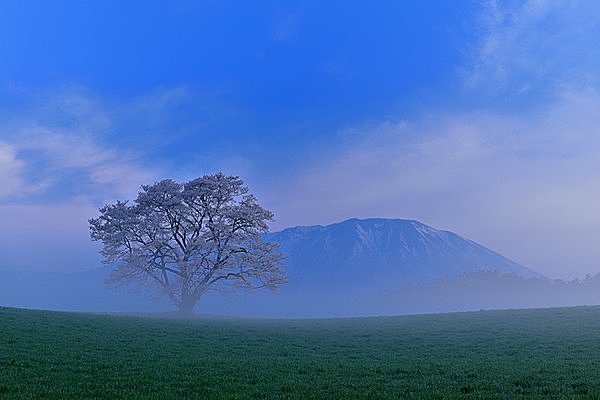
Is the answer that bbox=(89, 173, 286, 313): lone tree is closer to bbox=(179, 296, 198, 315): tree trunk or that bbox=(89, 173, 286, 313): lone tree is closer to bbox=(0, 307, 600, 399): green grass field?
bbox=(179, 296, 198, 315): tree trunk

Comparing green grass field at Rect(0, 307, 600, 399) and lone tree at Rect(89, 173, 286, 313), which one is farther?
lone tree at Rect(89, 173, 286, 313)

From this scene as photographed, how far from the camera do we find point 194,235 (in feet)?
221

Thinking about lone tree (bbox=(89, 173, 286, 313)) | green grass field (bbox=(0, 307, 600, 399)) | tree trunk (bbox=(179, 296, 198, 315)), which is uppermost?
lone tree (bbox=(89, 173, 286, 313))

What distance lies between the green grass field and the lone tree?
26920 millimetres

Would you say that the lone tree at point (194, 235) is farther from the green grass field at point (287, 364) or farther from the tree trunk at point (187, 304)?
the green grass field at point (287, 364)

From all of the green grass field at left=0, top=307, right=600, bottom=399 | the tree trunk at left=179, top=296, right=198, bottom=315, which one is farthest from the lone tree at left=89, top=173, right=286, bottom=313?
the green grass field at left=0, top=307, right=600, bottom=399

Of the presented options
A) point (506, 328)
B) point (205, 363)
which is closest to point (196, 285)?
point (506, 328)

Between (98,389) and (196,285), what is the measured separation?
5572cm

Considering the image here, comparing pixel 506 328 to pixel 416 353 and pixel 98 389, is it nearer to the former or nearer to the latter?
pixel 416 353

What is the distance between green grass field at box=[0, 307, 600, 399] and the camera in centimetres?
1670

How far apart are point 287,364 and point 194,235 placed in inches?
1802

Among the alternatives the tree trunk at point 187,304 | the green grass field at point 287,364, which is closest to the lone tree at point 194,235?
the tree trunk at point 187,304

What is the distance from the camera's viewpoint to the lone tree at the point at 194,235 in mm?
66750

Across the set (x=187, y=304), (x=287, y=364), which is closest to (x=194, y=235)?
(x=187, y=304)
